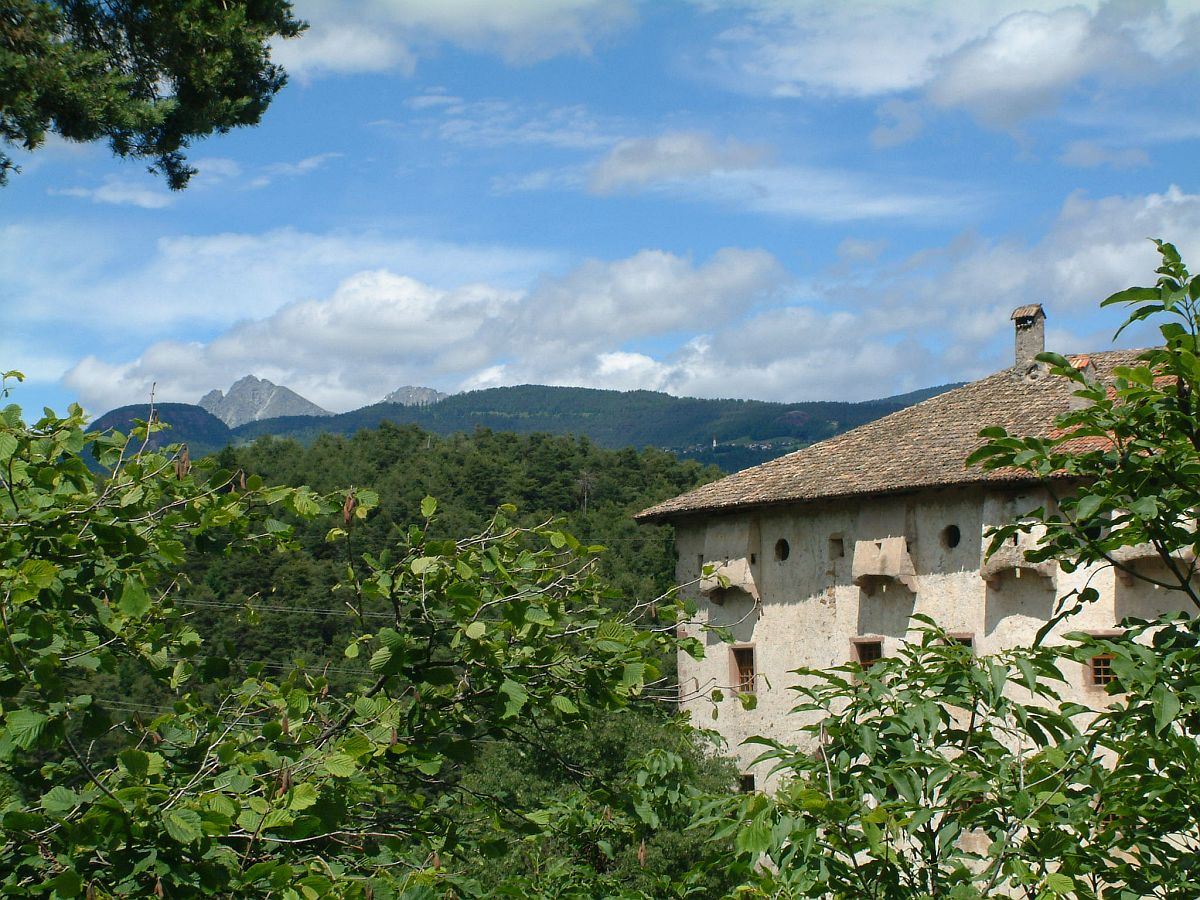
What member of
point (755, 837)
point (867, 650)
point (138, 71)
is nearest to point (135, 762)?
point (755, 837)

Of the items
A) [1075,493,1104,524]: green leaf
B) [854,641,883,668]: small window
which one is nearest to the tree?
[1075,493,1104,524]: green leaf

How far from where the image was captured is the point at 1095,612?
61.6 ft

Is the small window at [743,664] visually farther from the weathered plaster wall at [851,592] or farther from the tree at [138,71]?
the tree at [138,71]

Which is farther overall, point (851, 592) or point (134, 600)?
point (851, 592)

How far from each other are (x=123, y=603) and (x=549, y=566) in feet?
5.30

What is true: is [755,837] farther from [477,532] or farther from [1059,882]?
[477,532]

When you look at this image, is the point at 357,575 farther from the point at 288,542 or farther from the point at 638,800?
the point at 638,800

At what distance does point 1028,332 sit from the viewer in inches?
894

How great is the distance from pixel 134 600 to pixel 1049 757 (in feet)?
8.74

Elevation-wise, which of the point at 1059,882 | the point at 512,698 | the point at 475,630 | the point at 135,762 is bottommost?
the point at 1059,882

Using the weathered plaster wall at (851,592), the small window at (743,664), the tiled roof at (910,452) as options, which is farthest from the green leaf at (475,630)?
the small window at (743,664)

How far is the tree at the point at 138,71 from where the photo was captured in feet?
36.5

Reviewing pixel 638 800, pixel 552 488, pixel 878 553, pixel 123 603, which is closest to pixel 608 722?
pixel 878 553

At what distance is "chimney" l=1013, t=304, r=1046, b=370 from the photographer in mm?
22453
